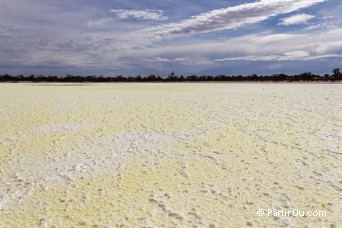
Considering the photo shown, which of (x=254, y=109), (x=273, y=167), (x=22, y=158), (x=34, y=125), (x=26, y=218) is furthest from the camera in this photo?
(x=254, y=109)

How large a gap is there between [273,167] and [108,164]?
2.31 m

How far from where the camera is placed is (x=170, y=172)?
4.34 metres

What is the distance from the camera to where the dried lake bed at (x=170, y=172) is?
3176 millimetres

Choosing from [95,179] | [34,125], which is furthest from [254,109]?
[95,179]

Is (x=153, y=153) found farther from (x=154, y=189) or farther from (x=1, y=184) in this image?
(x=1, y=184)

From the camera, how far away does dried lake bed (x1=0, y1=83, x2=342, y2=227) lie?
318 cm

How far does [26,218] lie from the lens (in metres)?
3.12

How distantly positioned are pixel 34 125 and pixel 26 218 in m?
4.67

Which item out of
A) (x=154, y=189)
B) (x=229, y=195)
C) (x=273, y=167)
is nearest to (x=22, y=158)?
(x=154, y=189)

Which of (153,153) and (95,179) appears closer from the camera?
(95,179)

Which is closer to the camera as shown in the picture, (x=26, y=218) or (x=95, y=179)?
(x=26, y=218)

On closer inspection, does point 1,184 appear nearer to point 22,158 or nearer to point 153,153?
point 22,158

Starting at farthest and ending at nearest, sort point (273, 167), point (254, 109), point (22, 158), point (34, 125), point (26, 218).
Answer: point (254, 109) < point (34, 125) < point (22, 158) < point (273, 167) < point (26, 218)

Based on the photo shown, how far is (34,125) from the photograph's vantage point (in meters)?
7.40
